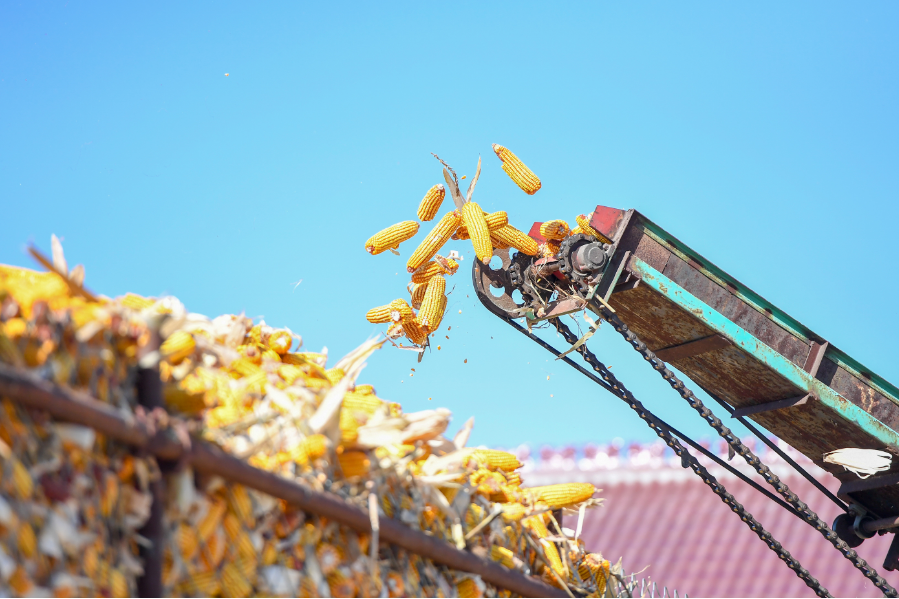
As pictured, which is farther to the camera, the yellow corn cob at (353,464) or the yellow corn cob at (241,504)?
the yellow corn cob at (353,464)

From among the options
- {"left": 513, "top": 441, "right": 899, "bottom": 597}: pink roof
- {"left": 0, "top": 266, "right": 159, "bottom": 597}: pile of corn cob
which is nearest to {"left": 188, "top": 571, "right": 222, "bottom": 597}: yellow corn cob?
{"left": 0, "top": 266, "right": 159, "bottom": 597}: pile of corn cob

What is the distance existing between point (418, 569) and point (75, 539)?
1.31 metres

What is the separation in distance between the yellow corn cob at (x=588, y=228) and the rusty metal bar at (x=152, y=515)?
3731mm

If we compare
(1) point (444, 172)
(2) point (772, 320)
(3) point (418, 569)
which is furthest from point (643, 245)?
(3) point (418, 569)

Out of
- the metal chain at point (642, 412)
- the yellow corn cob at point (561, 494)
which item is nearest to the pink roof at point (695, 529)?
the metal chain at point (642, 412)

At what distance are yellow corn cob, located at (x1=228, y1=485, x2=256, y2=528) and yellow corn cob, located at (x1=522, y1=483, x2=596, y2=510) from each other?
1768mm

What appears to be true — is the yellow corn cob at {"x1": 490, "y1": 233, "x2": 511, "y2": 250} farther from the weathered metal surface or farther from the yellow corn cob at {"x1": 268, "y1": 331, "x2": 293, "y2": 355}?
the yellow corn cob at {"x1": 268, "y1": 331, "x2": 293, "y2": 355}

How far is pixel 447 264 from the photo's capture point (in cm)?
635

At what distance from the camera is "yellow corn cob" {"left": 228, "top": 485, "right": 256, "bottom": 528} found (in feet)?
8.17

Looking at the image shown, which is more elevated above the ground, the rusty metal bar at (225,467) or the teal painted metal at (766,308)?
the teal painted metal at (766,308)

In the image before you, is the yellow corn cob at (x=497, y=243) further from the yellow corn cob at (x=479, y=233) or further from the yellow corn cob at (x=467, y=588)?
the yellow corn cob at (x=467, y=588)

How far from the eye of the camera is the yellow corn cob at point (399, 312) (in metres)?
6.10

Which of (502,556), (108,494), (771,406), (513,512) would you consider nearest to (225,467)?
(108,494)

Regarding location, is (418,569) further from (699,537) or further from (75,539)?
(699,537)
